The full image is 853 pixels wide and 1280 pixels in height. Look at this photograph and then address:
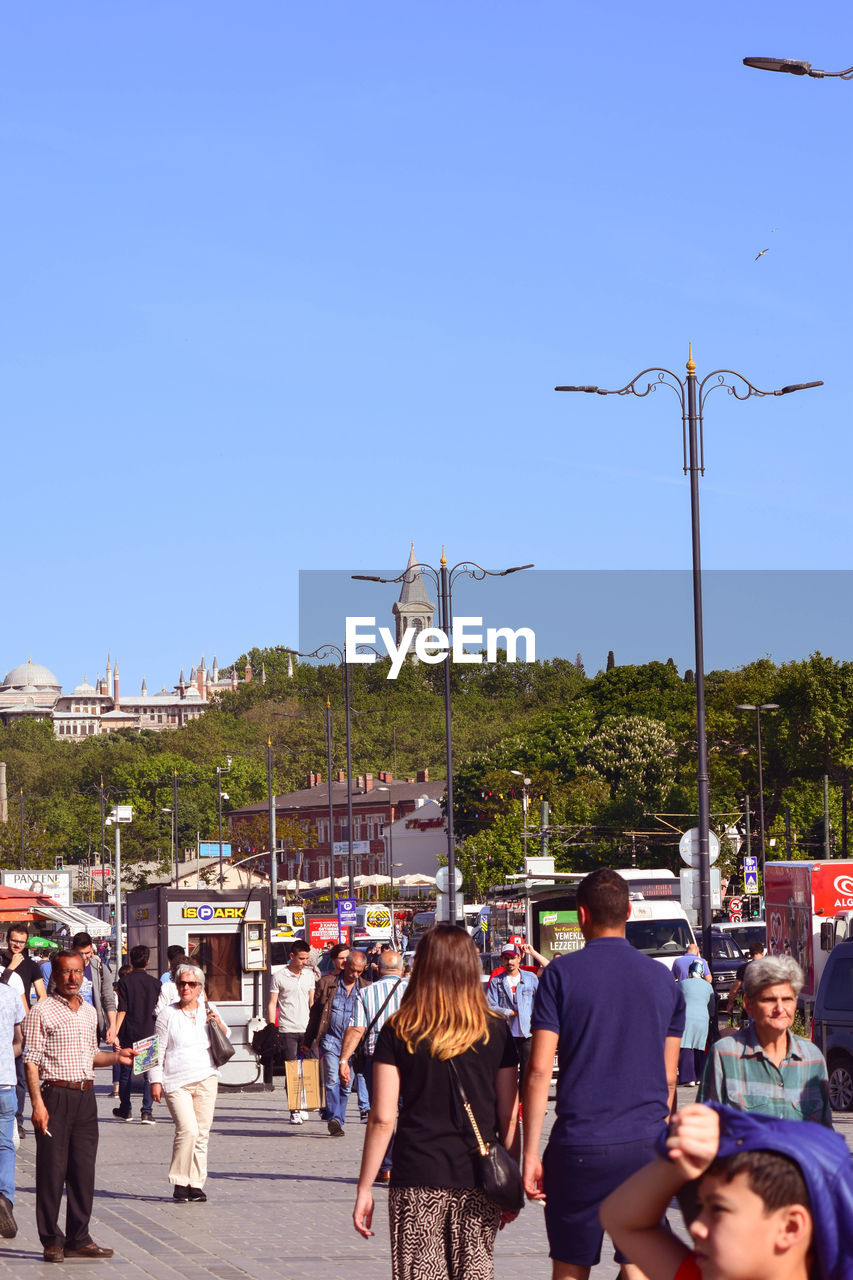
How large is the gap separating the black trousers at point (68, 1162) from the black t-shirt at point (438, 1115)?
4812mm

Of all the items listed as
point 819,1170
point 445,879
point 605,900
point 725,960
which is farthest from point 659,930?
point 819,1170

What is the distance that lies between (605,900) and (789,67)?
1139 cm

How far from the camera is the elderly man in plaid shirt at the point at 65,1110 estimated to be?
10.5 metres

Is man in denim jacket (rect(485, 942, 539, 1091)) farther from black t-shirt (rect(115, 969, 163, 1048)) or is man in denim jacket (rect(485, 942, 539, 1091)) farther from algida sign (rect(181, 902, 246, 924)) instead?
algida sign (rect(181, 902, 246, 924))

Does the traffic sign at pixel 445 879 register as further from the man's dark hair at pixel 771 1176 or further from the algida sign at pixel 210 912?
the man's dark hair at pixel 771 1176

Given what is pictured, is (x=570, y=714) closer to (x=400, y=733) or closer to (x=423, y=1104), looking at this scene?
(x=400, y=733)

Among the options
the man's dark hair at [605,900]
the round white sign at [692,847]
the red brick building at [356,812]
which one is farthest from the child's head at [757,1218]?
the red brick building at [356,812]

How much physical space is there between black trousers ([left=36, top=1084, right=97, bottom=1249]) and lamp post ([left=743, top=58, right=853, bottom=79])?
1011 centimetres

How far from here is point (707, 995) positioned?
19703 mm

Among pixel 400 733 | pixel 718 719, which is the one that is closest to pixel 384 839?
pixel 400 733

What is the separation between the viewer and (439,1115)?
6281mm

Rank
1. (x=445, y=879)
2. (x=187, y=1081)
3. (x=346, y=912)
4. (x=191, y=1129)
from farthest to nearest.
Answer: (x=346, y=912)
(x=445, y=879)
(x=187, y=1081)
(x=191, y=1129)

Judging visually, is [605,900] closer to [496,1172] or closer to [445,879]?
[496,1172]

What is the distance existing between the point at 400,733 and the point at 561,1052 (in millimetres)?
144171
